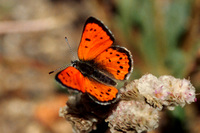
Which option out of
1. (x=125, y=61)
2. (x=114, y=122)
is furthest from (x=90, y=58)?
(x=114, y=122)

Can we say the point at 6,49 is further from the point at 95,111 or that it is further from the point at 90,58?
the point at 95,111

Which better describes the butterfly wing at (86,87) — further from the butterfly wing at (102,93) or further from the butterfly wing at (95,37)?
the butterfly wing at (95,37)

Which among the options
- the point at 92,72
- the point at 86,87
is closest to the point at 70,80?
the point at 86,87

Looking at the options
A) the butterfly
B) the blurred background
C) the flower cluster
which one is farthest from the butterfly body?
the blurred background

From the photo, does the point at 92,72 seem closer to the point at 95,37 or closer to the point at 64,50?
the point at 95,37

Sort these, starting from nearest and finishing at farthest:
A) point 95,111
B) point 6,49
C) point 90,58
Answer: point 95,111 < point 90,58 < point 6,49

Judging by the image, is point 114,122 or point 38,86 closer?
point 114,122

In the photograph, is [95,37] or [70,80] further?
[95,37]
